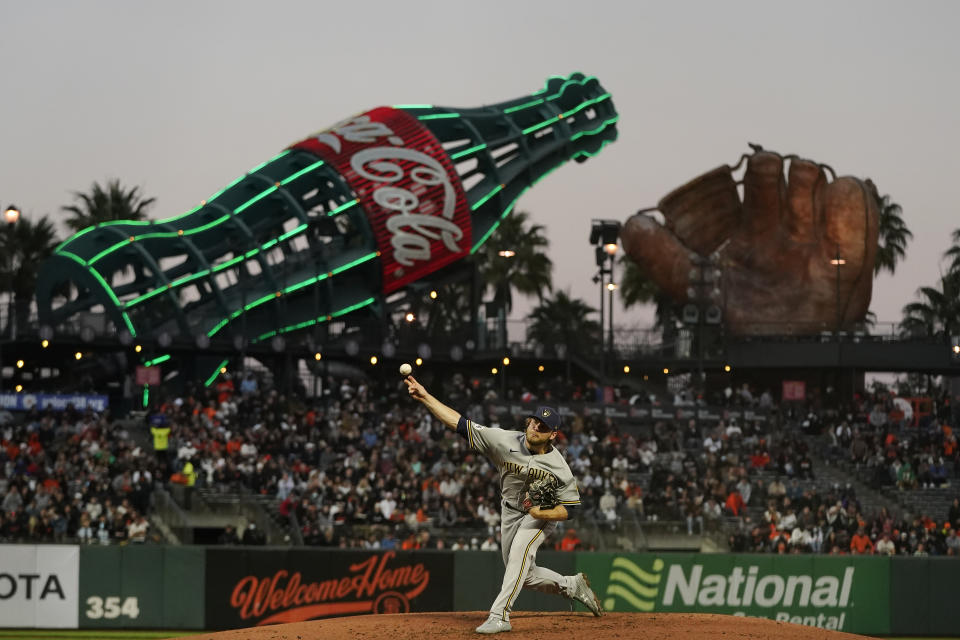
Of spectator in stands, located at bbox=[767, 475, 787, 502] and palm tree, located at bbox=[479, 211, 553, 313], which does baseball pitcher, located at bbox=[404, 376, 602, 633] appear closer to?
spectator in stands, located at bbox=[767, 475, 787, 502]

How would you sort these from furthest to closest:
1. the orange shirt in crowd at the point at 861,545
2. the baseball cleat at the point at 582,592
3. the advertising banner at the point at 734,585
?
1. the orange shirt in crowd at the point at 861,545
2. the advertising banner at the point at 734,585
3. the baseball cleat at the point at 582,592

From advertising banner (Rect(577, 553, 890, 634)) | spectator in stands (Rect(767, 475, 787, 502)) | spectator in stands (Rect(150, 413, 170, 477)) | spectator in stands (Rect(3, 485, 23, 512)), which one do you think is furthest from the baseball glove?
spectator in stands (Rect(150, 413, 170, 477))

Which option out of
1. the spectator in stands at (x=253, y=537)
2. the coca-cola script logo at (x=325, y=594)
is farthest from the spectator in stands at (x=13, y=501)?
the coca-cola script logo at (x=325, y=594)

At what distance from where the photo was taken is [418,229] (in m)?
46.8

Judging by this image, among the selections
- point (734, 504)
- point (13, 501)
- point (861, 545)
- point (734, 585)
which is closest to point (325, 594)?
point (734, 585)

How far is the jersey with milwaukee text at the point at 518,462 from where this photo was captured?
13.0 meters

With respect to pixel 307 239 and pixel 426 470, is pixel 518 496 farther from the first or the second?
pixel 307 239

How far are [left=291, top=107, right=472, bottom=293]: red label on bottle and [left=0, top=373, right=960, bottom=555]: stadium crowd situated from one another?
618 cm

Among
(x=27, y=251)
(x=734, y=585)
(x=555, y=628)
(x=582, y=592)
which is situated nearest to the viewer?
(x=555, y=628)

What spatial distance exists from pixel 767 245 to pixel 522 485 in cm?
3998

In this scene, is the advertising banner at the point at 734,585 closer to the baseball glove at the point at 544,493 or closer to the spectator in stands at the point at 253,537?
the spectator in stands at the point at 253,537

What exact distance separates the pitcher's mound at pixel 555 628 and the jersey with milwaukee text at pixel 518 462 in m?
1.25

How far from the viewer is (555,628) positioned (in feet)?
43.7

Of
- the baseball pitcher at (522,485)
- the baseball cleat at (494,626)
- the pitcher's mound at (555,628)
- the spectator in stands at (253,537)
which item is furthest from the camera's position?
the spectator in stands at (253,537)
